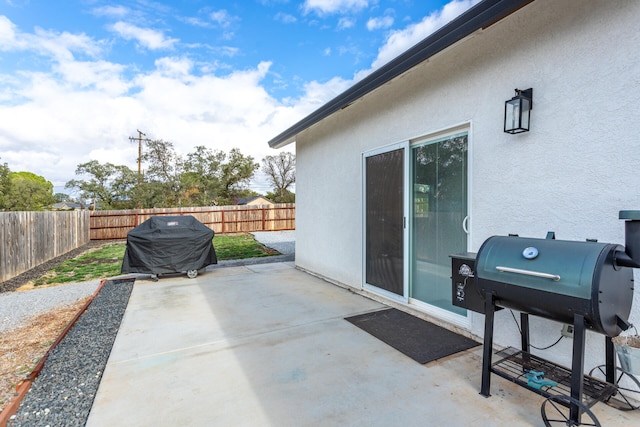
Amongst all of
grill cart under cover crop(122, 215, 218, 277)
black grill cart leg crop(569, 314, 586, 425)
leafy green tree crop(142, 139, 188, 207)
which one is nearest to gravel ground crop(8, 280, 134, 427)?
grill cart under cover crop(122, 215, 218, 277)

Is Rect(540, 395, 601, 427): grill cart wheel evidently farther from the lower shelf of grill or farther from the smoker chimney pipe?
the smoker chimney pipe

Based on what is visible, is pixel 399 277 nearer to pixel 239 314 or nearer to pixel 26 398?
pixel 239 314

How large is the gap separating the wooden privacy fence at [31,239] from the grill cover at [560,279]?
8804 mm

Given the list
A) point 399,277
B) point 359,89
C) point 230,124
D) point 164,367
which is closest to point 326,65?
point 359,89

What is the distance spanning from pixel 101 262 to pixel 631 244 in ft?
35.3

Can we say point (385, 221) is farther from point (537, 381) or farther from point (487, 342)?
point (537, 381)

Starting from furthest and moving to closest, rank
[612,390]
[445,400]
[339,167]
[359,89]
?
1. [339,167]
2. [359,89]
3. [445,400]
4. [612,390]

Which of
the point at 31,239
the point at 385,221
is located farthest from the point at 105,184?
the point at 385,221

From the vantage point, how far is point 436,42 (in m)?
2.88

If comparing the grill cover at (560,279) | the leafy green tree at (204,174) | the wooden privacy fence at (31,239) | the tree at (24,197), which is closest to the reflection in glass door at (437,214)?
the grill cover at (560,279)

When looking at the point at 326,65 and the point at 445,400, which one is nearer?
the point at 445,400

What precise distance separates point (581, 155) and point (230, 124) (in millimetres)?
28036

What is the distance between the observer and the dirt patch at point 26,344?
2.68 meters

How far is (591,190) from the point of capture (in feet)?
7.45
